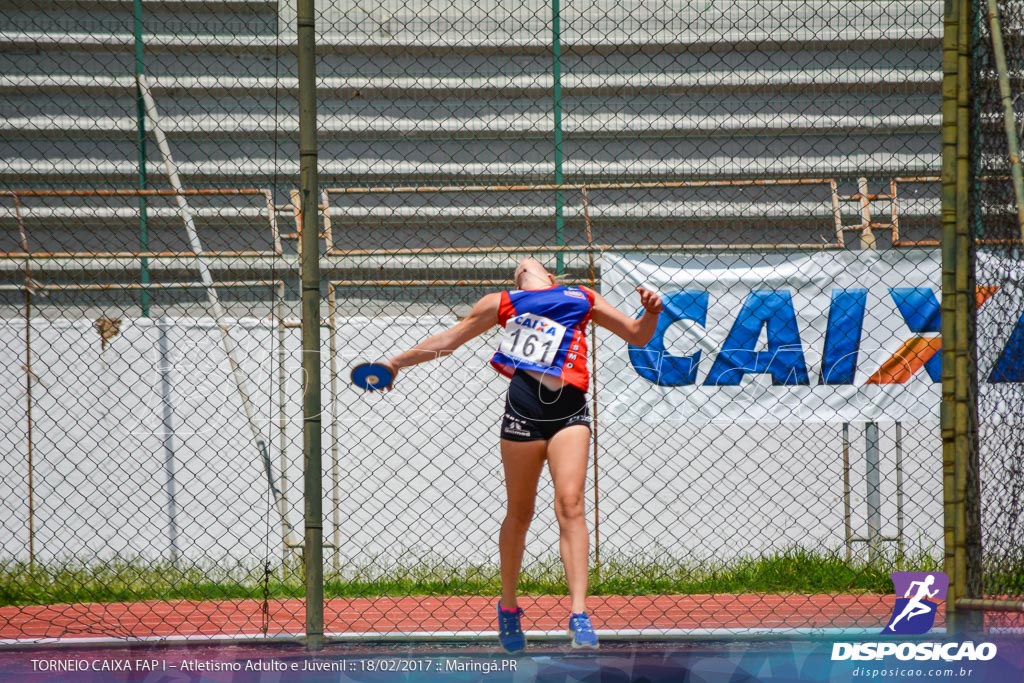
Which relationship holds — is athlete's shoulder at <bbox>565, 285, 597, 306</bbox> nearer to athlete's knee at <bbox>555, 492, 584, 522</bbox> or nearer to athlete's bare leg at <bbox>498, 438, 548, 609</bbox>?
athlete's bare leg at <bbox>498, 438, 548, 609</bbox>

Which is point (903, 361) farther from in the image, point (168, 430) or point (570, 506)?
point (168, 430)

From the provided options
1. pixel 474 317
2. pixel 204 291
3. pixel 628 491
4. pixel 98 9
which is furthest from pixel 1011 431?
pixel 98 9

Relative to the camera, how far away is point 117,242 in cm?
858

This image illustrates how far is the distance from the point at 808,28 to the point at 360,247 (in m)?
4.23

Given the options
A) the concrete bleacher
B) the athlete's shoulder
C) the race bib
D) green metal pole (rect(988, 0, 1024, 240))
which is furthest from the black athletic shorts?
the concrete bleacher

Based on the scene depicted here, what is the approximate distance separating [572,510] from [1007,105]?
7.89 feet

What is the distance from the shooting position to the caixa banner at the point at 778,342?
21.3ft

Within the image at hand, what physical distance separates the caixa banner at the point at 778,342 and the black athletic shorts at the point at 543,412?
6.83 feet

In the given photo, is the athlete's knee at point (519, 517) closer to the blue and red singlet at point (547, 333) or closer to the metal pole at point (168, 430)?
the blue and red singlet at point (547, 333)

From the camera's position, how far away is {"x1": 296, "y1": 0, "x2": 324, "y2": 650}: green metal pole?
15.3 feet

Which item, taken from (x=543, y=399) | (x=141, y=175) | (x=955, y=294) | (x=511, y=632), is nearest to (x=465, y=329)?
(x=543, y=399)

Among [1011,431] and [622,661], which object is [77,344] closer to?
[622,661]

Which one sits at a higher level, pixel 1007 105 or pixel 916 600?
pixel 1007 105

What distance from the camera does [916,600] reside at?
4.68 metres
